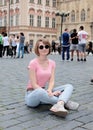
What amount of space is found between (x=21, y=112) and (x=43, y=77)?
0.63 metres

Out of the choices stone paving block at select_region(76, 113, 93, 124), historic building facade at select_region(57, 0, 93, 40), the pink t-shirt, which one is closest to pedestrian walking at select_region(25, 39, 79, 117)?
the pink t-shirt

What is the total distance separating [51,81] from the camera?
5.07 metres

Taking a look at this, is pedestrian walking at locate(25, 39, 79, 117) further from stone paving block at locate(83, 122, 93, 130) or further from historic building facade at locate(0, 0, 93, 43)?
historic building facade at locate(0, 0, 93, 43)

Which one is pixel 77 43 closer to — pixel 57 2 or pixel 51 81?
pixel 51 81

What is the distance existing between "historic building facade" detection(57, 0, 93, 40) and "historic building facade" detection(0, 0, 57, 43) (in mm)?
1429

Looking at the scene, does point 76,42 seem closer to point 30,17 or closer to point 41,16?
point 30,17

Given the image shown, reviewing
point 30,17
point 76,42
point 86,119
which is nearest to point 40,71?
point 86,119

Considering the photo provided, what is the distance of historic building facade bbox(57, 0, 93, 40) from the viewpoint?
4591cm

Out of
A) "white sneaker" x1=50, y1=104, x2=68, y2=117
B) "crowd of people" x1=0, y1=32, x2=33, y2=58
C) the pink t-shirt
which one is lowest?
"crowd of people" x1=0, y1=32, x2=33, y2=58

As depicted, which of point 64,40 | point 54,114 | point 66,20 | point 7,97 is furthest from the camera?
point 66,20

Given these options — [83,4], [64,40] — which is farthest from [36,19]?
[64,40]

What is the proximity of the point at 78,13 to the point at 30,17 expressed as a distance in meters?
6.45

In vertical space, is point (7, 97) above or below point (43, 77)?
below

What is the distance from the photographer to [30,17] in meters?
48.5
